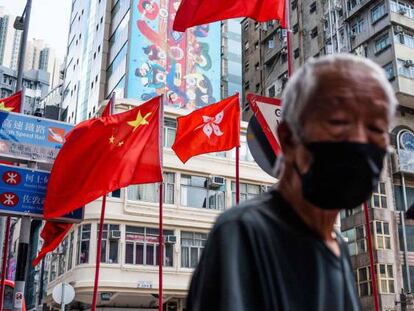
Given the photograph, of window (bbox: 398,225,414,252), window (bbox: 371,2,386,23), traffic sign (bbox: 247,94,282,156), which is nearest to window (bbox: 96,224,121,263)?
traffic sign (bbox: 247,94,282,156)

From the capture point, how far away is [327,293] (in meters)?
1.50

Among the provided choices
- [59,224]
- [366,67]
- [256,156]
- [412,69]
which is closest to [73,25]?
[412,69]

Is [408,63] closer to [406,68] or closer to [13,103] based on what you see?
[406,68]

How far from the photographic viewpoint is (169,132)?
1108 inches

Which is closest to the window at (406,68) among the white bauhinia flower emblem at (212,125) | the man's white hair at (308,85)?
the white bauhinia flower emblem at (212,125)

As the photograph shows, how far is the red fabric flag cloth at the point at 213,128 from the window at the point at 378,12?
A: 27446 millimetres

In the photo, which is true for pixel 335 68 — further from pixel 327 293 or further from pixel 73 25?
pixel 73 25

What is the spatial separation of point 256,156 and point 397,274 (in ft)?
94.2

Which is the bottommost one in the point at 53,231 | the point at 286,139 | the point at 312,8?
the point at 286,139

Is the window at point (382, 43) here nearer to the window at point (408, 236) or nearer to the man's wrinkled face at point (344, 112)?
the window at point (408, 236)

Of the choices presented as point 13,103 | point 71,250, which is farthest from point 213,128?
point 71,250

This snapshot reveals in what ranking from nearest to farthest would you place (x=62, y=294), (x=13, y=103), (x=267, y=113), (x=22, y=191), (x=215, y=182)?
1. (x=267, y=113)
2. (x=22, y=191)
3. (x=13, y=103)
4. (x=62, y=294)
5. (x=215, y=182)

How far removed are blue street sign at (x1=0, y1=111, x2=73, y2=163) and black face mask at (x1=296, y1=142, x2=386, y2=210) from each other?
9089 millimetres

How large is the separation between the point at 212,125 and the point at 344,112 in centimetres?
1173
